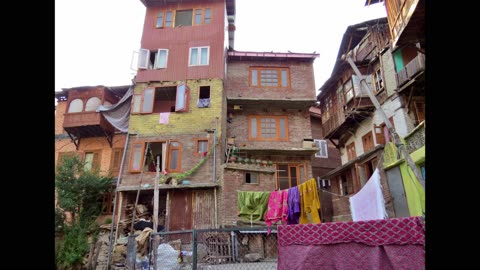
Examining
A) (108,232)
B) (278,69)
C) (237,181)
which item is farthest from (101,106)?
(278,69)

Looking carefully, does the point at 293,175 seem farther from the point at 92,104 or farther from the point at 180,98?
the point at 92,104

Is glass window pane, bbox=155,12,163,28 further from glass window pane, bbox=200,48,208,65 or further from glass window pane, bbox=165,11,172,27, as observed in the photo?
glass window pane, bbox=200,48,208,65

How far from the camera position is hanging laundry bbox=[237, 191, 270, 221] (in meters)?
15.9

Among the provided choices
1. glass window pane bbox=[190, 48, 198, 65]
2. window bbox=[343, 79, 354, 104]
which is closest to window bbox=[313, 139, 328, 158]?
window bbox=[343, 79, 354, 104]

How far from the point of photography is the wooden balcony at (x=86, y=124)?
22.1 meters

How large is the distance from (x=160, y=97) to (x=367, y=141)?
14.9 meters

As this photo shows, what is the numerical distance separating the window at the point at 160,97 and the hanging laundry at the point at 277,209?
344 inches

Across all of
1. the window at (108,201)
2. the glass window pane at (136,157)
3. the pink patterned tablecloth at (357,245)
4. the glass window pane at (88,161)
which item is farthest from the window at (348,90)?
the glass window pane at (88,161)

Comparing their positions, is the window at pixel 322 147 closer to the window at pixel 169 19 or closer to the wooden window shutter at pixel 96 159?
the window at pixel 169 19

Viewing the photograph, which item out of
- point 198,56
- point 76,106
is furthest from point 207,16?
point 76,106
